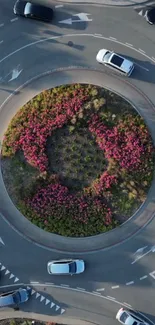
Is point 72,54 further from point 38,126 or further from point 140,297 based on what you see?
point 140,297

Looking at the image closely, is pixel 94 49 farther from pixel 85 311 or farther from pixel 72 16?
pixel 85 311

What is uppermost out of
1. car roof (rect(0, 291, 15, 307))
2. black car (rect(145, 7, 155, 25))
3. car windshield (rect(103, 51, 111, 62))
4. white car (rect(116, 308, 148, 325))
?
black car (rect(145, 7, 155, 25))

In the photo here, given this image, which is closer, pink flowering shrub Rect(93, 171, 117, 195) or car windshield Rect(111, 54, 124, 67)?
car windshield Rect(111, 54, 124, 67)

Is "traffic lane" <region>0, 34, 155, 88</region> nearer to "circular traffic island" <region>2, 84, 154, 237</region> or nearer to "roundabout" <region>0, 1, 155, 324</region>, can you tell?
"roundabout" <region>0, 1, 155, 324</region>

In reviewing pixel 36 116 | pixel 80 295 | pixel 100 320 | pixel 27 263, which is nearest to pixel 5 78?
pixel 36 116

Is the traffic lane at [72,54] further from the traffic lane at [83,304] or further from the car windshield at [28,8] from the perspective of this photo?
the traffic lane at [83,304]

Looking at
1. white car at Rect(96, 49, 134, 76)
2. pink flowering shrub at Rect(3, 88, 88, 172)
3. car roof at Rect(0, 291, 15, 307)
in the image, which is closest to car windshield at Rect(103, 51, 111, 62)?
white car at Rect(96, 49, 134, 76)

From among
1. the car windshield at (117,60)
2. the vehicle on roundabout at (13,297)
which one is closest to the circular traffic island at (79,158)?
the car windshield at (117,60)

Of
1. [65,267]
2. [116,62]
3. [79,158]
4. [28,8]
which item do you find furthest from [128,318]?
[28,8]

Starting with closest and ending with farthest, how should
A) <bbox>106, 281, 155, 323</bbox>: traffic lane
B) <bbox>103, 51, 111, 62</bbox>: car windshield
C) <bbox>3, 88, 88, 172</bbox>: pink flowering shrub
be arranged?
<bbox>103, 51, 111, 62</bbox>: car windshield → <bbox>3, 88, 88, 172</bbox>: pink flowering shrub → <bbox>106, 281, 155, 323</bbox>: traffic lane
